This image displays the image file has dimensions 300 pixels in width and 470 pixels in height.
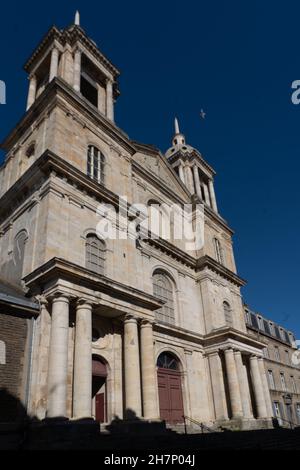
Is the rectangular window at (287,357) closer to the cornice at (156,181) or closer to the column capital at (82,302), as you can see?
the cornice at (156,181)

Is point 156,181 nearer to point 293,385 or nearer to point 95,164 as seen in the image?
point 95,164

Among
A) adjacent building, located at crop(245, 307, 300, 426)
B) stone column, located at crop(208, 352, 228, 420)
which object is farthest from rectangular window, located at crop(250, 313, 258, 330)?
stone column, located at crop(208, 352, 228, 420)

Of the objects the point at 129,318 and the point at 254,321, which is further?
the point at 254,321

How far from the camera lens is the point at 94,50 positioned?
82.6ft

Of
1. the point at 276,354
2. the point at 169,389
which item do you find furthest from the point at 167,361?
the point at 276,354

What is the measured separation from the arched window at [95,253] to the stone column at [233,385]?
376 inches

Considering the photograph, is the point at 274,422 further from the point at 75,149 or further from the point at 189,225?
the point at 75,149

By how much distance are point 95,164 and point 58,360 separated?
37.2ft

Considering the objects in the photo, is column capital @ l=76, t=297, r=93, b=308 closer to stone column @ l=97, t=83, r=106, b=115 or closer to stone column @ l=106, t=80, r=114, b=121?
stone column @ l=106, t=80, r=114, b=121

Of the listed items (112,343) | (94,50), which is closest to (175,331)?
(112,343)

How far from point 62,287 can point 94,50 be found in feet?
61.5

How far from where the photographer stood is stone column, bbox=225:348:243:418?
19.9m

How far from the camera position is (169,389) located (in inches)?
741
